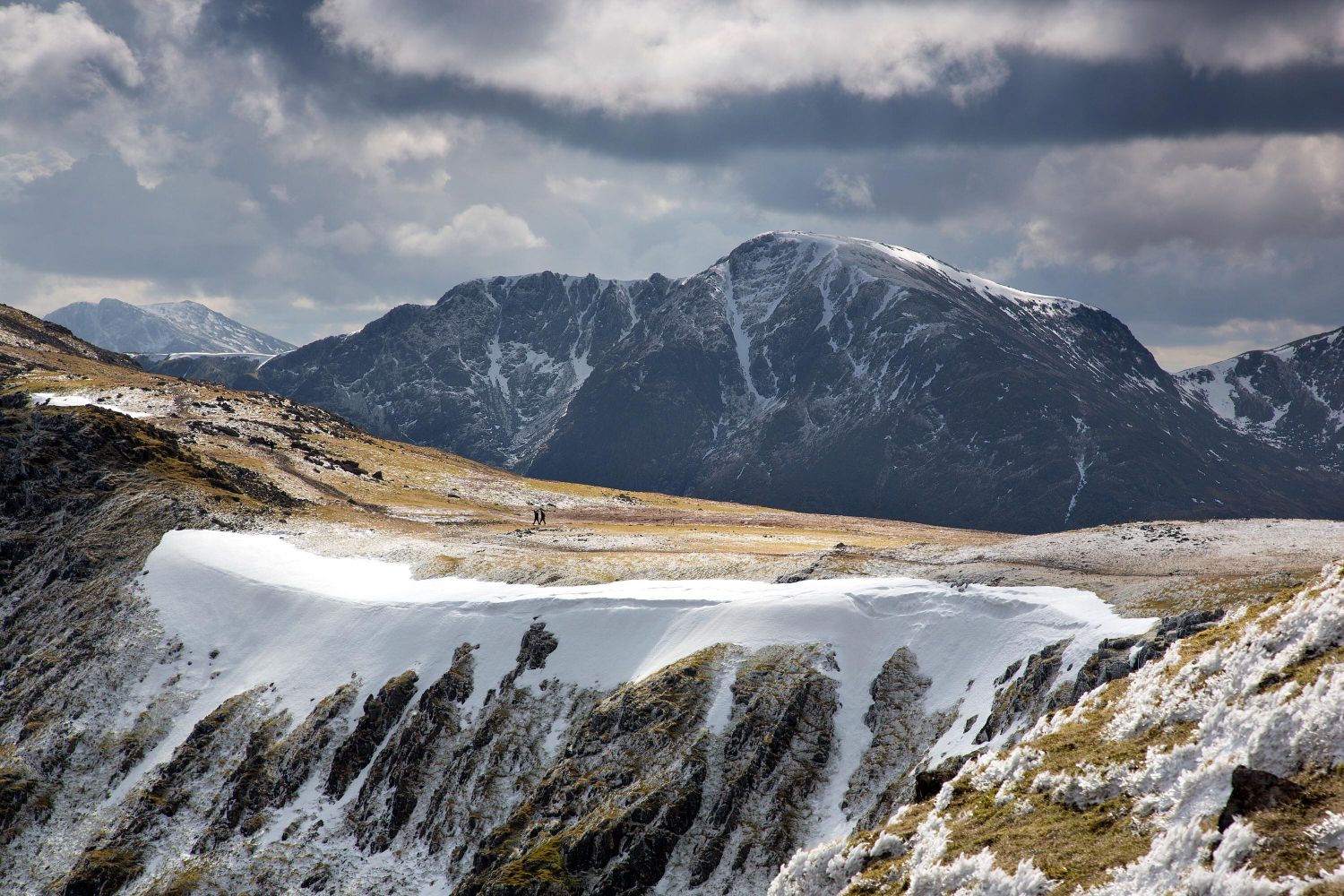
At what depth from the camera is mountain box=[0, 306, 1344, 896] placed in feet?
68.4

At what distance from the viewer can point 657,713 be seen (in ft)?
145

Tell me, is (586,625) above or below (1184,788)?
below

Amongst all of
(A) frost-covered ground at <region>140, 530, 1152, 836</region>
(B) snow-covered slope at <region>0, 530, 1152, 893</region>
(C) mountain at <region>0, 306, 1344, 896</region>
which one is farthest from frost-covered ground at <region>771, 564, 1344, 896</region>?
(A) frost-covered ground at <region>140, 530, 1152, 836</region>

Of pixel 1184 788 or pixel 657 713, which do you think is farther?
pixel 657 713

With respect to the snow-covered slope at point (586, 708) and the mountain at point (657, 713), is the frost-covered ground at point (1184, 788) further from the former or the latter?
the snow-covered slope at point (586, 708)

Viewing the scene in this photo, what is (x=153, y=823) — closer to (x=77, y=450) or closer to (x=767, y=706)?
(x=767, y=706)

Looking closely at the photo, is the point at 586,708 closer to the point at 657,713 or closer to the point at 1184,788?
the point at 657,713

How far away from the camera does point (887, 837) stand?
25156 mm

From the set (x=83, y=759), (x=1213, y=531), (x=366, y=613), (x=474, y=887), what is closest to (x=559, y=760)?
(x=474, y=887)

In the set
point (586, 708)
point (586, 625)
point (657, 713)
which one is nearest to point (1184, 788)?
point (657, 713)

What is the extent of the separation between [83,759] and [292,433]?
99052 millimetres

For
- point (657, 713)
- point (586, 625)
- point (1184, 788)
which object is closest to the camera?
point (1184, 788)

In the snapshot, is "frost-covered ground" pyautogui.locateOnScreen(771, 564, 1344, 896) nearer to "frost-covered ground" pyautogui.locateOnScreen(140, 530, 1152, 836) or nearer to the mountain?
the mountain

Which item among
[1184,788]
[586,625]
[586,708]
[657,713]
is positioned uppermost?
[1184,788]
